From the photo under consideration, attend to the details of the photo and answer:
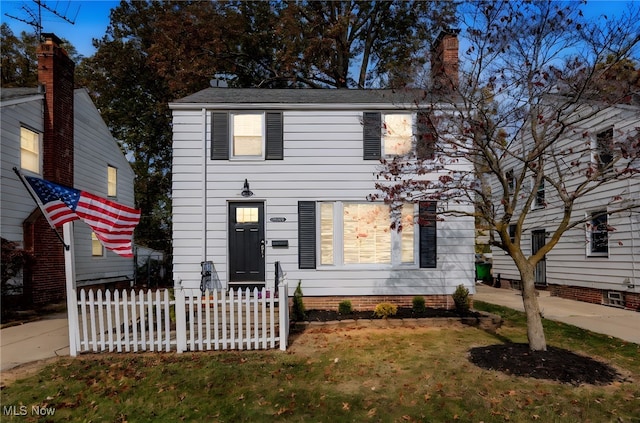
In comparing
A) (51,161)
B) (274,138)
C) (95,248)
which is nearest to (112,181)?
(95,248)

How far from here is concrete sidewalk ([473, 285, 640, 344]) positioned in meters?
8.57

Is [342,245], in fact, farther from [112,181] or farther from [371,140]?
[112,181]

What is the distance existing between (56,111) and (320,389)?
41.5 feet

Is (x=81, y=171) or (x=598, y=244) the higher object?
(x=81, y=171)

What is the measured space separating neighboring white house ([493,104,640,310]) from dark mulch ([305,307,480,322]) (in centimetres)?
281

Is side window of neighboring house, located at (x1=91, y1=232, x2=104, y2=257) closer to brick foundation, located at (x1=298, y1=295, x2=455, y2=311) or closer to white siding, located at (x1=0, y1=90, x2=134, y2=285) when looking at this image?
white siding, located at (x1=0, y1=90, x2=134, y2=285)

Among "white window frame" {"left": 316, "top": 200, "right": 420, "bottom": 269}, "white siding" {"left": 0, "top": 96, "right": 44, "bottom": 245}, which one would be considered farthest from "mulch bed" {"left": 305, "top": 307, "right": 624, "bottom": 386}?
"white siding" {"left": 0, "top": 96, "right": 44, "bottom": 245}

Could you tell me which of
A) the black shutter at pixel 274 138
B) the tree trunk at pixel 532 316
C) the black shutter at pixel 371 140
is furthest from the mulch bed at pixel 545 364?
the black shutter at pixel 274 138

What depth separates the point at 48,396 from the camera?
5.13m

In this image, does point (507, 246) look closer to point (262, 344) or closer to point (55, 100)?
point (262, 344)

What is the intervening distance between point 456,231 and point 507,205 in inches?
157

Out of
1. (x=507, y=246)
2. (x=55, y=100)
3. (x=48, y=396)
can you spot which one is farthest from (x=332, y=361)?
(x=55, y=100)

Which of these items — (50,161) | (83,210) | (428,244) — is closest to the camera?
(83,210)

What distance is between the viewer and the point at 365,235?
1038 cm
